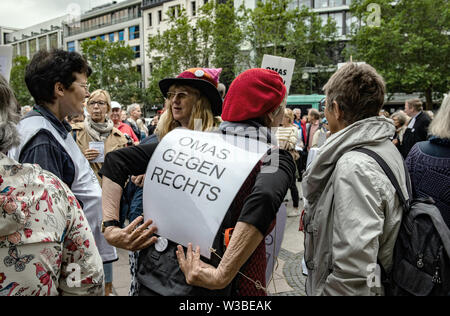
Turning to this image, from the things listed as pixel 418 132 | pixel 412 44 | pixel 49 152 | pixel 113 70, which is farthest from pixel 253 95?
pixel 113 70

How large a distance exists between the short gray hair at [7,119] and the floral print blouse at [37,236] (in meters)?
0.07

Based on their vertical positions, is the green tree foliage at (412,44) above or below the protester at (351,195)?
above

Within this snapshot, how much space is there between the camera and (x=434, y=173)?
2053 mm

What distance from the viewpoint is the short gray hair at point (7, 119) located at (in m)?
1.29

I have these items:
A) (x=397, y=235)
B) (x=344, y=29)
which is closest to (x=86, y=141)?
(x=397, y=235)

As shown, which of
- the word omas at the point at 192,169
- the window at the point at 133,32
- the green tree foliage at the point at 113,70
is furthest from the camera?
the window at the point at 133,32

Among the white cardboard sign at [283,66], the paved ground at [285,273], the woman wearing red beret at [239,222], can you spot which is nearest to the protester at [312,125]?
the paved ground at [285,273]

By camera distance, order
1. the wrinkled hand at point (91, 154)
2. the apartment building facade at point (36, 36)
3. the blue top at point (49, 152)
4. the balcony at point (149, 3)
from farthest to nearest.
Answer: the apartment building facade at point (36, 36) < the balcony at point (149, 3) < the wrinkled hand at point (91, 154) < the blue top at point (49, 152)

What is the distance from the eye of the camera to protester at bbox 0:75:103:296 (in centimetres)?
121

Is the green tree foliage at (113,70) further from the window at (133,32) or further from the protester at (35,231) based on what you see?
the protester at (35,231)

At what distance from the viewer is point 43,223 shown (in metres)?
1.26

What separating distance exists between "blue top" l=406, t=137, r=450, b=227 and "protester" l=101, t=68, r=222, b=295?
1250 mm

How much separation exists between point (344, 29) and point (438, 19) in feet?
53.4
